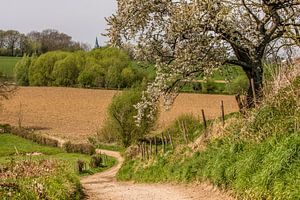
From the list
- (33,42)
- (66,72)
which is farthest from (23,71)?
(33,42)

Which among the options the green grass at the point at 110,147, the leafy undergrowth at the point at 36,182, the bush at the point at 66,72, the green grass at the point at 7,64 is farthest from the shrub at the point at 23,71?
the leafy undergrowth at the point at 36,182

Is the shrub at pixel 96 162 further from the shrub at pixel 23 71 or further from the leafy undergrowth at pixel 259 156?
the shrub at pixel 23 71

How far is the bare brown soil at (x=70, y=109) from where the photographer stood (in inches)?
3130

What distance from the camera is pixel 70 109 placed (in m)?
95.4

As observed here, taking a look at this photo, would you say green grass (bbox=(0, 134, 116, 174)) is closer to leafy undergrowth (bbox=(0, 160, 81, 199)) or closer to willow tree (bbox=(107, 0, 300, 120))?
willow tree (bbox=(107, 0, 300, 120))

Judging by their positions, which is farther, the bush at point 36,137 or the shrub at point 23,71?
the shrub at point 23,71

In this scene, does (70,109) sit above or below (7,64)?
below

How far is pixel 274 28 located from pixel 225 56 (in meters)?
2.74

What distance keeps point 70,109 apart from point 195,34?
248ft

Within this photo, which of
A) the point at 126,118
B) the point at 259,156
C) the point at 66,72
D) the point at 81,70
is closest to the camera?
the point at 259,156

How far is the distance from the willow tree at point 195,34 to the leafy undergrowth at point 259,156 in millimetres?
4417

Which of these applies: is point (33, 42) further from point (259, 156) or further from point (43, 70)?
point (259, 156)

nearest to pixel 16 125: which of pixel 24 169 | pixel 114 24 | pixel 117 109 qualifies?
pixel 117 109

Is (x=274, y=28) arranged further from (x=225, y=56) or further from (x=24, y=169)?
(x=24, y=169)
